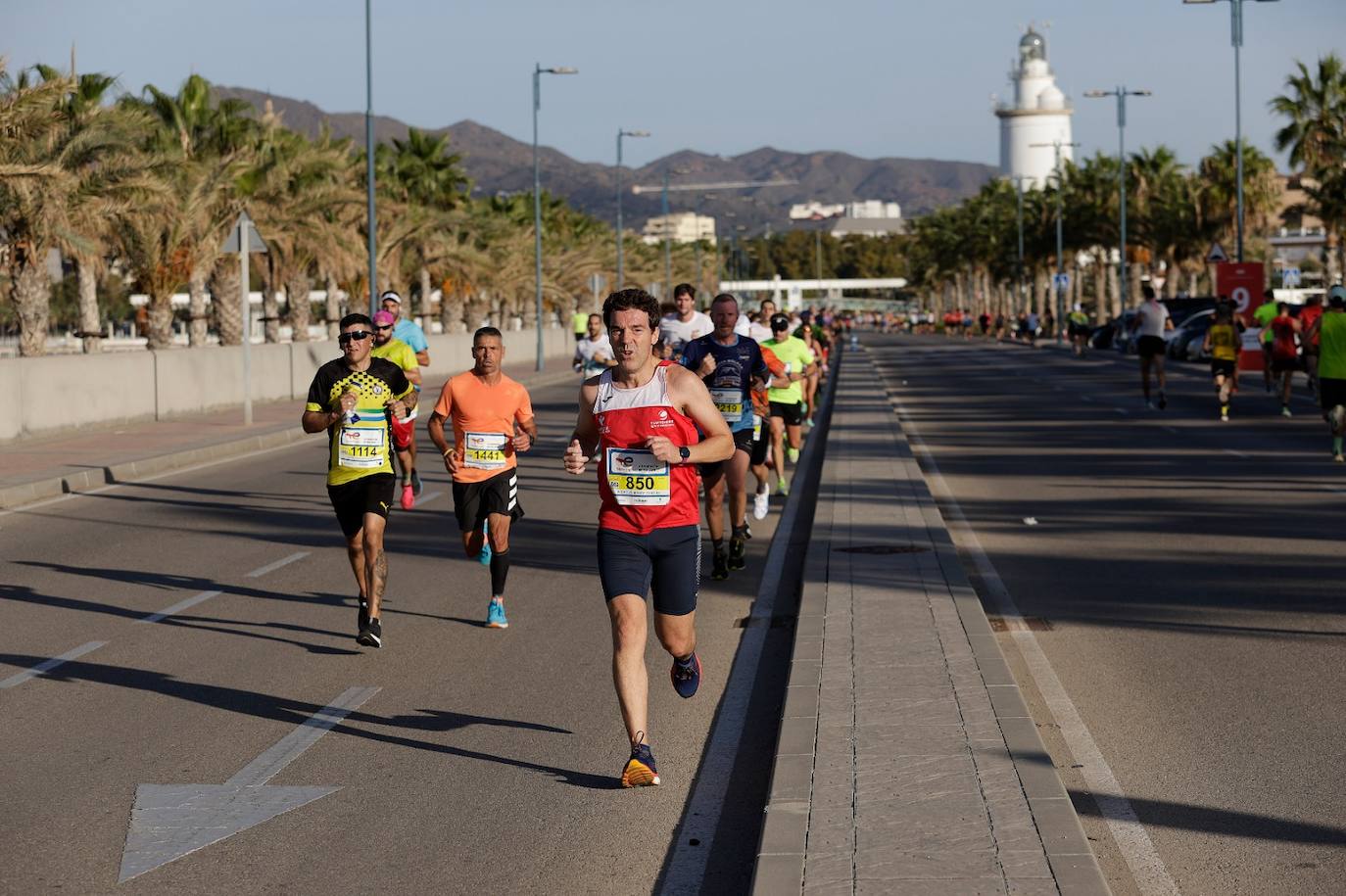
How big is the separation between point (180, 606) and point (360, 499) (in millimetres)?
2151

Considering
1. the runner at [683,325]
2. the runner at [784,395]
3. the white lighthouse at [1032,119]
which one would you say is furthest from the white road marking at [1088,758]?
the white lighthouse at [1032,119]

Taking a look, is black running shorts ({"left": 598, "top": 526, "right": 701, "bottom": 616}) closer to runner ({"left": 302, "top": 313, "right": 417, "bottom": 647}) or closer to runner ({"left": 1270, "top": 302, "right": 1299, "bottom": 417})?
runner ({"left": 302, "top": 313, "right": 417, "bottom": 647})

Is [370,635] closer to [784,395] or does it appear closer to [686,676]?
[686,676]

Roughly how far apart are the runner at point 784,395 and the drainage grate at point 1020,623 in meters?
6.75

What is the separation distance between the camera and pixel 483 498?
11.2 metres

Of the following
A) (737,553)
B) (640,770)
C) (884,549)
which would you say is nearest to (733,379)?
(737,553)

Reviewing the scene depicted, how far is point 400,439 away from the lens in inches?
481

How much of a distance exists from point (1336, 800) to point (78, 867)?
4.30 m

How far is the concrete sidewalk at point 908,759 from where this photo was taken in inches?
217

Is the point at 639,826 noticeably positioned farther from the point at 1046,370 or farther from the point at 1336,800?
the point at 1046,370

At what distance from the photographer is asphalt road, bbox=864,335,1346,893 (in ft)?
21.1

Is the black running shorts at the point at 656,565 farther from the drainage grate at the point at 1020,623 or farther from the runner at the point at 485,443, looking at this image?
the runner at the point at 485,443

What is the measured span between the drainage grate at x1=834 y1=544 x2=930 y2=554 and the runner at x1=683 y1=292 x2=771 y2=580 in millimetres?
751

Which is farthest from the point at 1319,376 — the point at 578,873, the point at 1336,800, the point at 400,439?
the point at 578,873
